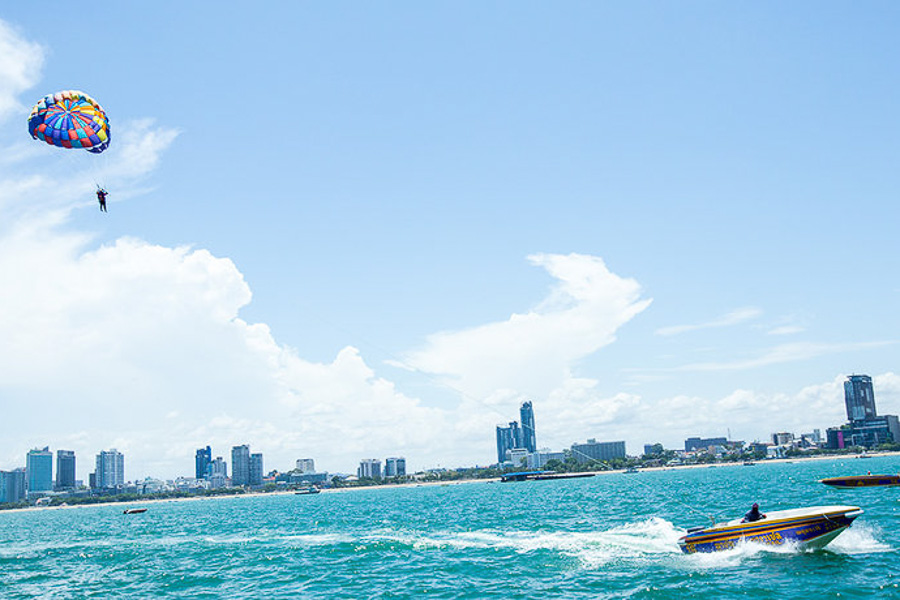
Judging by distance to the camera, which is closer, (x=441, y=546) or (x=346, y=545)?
(x=441, y=546)

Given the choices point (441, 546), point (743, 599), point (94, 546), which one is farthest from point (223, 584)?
point (94, 546)

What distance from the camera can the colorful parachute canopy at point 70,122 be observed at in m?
38.0

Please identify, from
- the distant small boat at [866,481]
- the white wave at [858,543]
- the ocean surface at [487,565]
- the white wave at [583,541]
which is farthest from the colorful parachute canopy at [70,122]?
the distant small boat at [866,481]

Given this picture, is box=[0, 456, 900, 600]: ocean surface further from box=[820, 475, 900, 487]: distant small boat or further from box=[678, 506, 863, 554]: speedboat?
box=[820, 475, 900, 487]: distant small boat

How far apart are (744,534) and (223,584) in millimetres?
26058

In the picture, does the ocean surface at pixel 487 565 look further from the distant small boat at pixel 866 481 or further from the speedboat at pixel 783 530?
the distant small boat at pixel 866 481

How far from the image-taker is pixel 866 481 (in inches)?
3140

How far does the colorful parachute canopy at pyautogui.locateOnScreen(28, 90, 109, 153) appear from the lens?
38000 mm

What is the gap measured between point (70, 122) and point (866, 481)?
84.4 m

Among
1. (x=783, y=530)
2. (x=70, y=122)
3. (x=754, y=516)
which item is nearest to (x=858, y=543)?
(x=783, y=530)

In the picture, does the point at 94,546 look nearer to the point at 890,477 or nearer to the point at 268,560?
the point at 268,560

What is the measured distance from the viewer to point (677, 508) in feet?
218

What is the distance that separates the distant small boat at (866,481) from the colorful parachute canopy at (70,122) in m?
78.5

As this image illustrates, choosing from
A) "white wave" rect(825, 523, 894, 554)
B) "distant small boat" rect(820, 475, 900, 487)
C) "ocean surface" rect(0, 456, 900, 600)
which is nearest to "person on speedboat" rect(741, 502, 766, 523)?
"ocean surface" rect(0, 456, 900, 600)
